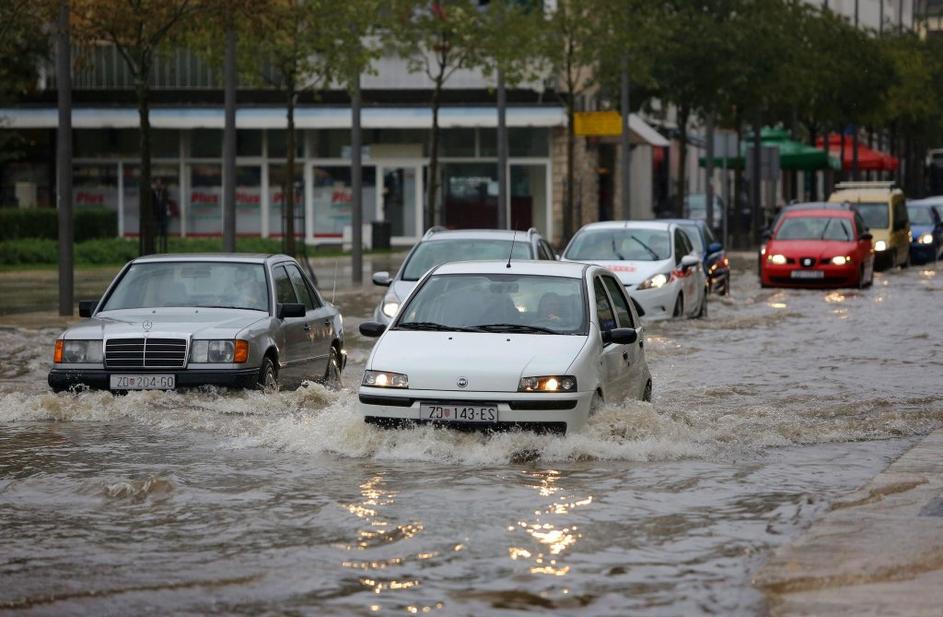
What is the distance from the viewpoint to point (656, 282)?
88.5ft

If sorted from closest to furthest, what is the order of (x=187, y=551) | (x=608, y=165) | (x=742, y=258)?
(x=187, y=551), (x=742, y=258), (x=608, y=165)

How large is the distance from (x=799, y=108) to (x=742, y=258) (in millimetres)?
19552

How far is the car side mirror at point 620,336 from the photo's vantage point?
43.6 feet

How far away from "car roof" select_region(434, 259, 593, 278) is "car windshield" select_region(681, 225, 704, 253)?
19.5 m

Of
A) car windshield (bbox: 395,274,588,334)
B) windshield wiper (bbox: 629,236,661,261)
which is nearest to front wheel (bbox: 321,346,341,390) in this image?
Answer: car windshield (bbox: 395,274,588,334)

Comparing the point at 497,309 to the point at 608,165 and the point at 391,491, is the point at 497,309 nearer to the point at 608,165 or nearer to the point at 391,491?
the point at 391,491

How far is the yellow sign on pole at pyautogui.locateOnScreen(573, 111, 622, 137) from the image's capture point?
5241 cm

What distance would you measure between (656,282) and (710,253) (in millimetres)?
6781

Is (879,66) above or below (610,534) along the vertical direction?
above

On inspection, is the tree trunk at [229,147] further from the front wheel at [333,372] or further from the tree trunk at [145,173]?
the front wheel at [333,372]

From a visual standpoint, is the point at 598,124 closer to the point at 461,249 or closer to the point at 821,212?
the point at 821,212

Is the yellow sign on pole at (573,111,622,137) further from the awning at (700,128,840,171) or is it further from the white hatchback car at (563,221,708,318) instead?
the white hatchback car at (563,221,708,318)

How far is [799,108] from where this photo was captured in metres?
70.8

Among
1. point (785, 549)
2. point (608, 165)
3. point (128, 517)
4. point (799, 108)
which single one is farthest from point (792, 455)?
point (799, 108)
